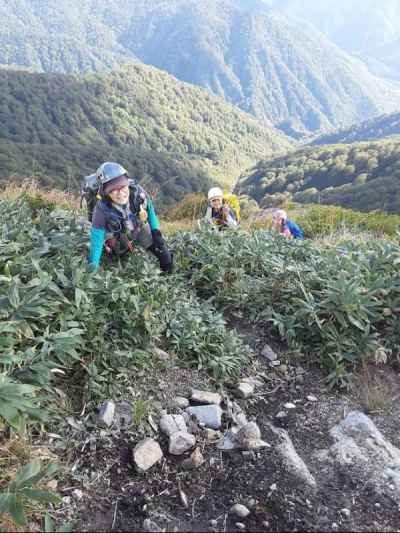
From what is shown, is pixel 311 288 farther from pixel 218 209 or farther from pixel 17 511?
pixel 17 511

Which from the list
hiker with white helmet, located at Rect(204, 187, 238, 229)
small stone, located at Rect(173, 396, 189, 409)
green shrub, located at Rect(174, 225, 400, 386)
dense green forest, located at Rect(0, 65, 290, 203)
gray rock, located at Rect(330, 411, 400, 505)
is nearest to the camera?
gray rock, located at Rect(330, 411, 400, 505)

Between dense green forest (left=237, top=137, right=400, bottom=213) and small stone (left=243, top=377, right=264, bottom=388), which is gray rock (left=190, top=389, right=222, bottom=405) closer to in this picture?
small stone (left=243, top=377, right=264, bottom=388)

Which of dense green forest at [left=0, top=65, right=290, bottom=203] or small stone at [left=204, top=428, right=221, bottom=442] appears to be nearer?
small stone at [left=204, top=428, right=221, bottom=442]

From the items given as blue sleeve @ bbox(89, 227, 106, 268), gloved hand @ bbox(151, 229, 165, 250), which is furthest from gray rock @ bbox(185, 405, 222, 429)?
gloved hand @ bbox(151, 229, 165, 250)

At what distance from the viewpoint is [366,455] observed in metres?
3.52

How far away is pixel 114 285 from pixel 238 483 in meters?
2.33

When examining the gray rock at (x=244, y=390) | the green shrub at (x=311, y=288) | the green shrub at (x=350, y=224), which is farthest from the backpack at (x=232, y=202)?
the gray rock at (x=244, y=390)

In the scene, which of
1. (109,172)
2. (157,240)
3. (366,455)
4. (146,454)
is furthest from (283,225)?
(146,454)

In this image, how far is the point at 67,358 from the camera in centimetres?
379

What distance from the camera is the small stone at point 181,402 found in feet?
13.1

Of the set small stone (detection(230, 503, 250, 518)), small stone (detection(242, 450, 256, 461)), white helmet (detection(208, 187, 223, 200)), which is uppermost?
white helmet (detection(208, 187, 223, 200))

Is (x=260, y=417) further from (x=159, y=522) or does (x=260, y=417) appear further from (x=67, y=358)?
(x=67, y=358)

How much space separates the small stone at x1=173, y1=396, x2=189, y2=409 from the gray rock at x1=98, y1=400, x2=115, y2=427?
604 mm

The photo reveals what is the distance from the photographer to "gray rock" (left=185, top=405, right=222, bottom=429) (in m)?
3.84
